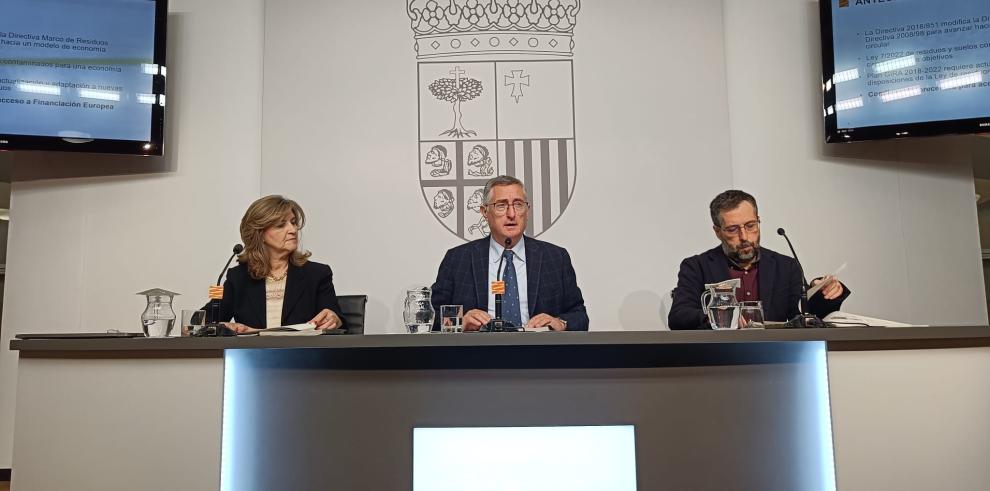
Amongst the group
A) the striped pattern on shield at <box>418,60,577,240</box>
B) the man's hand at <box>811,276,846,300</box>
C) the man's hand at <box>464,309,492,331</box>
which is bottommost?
the man's hand at <box>464,309,492,331</box>

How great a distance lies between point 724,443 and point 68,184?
3.60 metres

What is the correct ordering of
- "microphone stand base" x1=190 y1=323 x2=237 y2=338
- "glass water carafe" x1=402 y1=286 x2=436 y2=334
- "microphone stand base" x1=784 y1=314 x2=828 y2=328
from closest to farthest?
1. "microphone stand base" x1=784 y1=314 x2=828 y2=328
2. "microphone stand base" x1=190 y1=323 x2=237 y2=338
3. "glass water carafe" x1=402 y1=286 x2=436 y2=334

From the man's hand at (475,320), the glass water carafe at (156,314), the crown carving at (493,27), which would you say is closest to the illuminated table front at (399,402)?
the glass water carafe at (156,314)

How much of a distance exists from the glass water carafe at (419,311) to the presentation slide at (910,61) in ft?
8.07

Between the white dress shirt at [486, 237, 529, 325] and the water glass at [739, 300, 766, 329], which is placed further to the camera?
the white dress shirt at [486, 237, 529, 325]

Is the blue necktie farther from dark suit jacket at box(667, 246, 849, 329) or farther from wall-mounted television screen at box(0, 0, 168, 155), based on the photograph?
wall-mounted television screen at box(0, 0, 168, 155)

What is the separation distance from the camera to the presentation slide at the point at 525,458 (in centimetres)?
194

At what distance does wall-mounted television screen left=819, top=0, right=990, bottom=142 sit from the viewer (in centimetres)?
341

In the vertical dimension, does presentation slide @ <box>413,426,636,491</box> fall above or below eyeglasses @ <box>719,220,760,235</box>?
below

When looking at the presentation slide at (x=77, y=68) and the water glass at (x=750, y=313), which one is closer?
the water glass at (x=750, y=313)

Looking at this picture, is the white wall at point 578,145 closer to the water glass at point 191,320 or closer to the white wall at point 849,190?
the white wall at point 849,190

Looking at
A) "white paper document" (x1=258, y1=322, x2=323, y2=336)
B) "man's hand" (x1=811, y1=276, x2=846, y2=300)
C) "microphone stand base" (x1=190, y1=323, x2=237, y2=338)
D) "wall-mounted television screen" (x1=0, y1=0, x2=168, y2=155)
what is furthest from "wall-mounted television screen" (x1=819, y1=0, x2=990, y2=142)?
"wall-mounted television screen" (x1=0, y1=0, x2=168, y2=155)

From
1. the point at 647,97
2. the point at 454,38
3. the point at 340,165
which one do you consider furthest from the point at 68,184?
the point at 647,97

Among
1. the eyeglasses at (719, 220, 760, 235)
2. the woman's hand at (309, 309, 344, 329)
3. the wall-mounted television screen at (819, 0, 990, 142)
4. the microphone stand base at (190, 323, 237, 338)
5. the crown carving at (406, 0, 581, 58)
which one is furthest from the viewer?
the crown carving at (406, 0, 581, 58)
